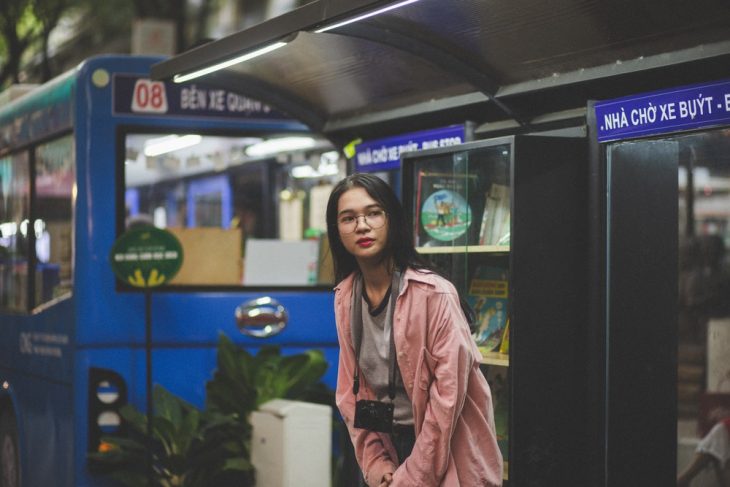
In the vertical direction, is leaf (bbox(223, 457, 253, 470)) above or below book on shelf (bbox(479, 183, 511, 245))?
below

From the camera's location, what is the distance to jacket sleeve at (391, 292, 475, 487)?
422cm

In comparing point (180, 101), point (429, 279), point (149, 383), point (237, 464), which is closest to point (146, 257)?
point (149, 383)

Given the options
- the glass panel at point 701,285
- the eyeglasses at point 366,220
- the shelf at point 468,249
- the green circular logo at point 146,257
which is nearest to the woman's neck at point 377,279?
the eyeglasses at point 366,220

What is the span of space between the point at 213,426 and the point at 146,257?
3.60ft

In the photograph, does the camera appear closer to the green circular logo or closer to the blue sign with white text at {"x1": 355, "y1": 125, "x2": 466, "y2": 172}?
the blue sign with white text at {"x1": 355, "y1": 125, "x2": 466, "y2": 172}

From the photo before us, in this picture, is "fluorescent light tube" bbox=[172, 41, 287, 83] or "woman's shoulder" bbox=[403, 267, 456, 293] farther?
"fluorescent light tube" bbox=[172, 41, 287, 83]

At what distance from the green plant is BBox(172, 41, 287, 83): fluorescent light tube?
5.90 ft

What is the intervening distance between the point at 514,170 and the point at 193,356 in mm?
3084

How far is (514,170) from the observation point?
5.35 metres

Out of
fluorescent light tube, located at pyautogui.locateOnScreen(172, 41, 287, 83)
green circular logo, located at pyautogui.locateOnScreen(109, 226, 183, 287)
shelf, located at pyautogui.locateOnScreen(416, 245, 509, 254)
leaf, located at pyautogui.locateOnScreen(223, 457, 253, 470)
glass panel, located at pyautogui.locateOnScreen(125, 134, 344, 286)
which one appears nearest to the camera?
fluorescent light tube, located at pyautogui.locateOnScreen(172, 41, 287, 83)

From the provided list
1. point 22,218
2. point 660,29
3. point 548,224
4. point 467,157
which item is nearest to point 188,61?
point 467,157

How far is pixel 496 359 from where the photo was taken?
19.1 feet

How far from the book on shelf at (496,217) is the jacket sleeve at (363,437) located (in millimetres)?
1483

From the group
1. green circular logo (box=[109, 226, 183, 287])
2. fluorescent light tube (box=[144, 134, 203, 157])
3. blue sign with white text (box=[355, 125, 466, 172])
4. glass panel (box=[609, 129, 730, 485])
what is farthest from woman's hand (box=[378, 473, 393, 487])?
glass panel (box=[609, 129, 730, 485])
